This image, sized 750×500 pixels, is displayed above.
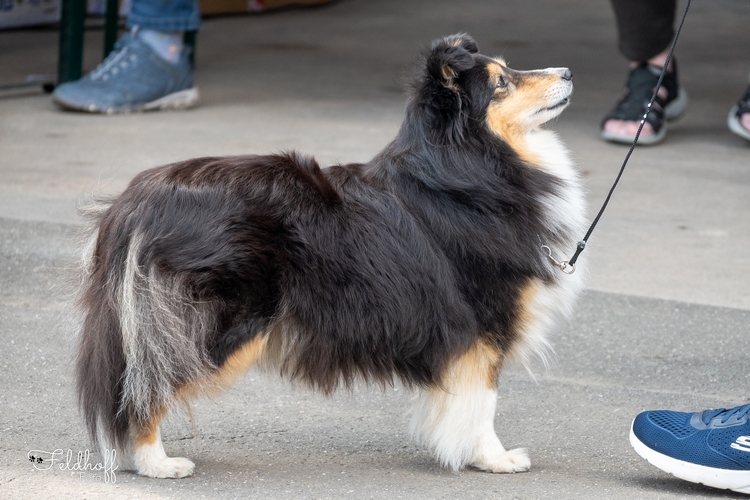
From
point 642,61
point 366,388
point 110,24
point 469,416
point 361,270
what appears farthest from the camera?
point 110,24

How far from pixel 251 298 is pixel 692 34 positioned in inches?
345

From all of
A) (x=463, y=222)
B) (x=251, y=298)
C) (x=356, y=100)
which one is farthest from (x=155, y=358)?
(x=356, y=100)

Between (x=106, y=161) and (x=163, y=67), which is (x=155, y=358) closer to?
(x=106, y=161)

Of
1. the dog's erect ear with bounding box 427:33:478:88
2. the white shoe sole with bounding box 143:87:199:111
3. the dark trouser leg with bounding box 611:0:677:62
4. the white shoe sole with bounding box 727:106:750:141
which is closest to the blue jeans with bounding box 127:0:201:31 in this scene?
the white shoe sole with bounding box 143:87:199:111

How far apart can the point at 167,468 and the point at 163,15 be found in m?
4.43

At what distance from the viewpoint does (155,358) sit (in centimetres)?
235

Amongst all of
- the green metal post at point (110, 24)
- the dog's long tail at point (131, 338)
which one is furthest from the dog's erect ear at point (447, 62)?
the green metal post at point (110, 24)

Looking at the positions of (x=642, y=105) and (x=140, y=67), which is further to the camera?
(x=140, y=67)

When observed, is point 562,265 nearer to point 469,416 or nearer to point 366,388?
point 469,416

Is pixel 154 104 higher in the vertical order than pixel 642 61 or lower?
lower

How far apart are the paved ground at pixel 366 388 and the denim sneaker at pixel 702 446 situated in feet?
0.26

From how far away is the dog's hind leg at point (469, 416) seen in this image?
2660 mm

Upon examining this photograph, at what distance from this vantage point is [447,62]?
101 inches

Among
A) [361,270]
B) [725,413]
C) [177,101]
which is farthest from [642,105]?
[361,270]
